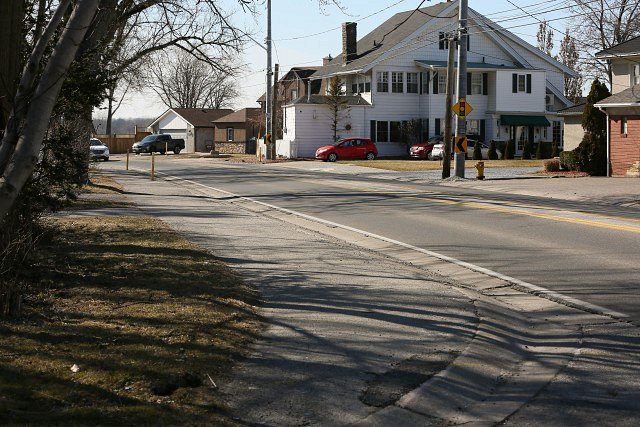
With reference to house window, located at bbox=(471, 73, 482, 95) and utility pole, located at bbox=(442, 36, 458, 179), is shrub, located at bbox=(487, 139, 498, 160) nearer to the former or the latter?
house window, located at bbox=(471, 73, 482, 95)

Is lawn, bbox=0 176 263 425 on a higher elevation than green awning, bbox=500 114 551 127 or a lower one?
lower

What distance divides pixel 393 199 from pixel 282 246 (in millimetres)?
9373

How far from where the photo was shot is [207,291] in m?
9.08

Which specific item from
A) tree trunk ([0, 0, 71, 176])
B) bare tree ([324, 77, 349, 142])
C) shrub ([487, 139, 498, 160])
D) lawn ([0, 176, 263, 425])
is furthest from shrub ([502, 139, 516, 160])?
tree trunk ([0, 0, 71, 176])

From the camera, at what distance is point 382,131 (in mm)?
60812

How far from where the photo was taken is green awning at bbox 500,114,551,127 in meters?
61.2

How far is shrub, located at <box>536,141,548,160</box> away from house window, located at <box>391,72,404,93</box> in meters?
11.1

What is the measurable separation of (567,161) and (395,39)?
2601 cm

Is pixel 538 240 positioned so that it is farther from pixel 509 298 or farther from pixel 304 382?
pixel 304 382

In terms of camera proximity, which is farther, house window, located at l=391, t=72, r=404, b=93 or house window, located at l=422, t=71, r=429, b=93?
house window, located at l=422, t=71, r=429, b=93

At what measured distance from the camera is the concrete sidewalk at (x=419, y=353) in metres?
5.65

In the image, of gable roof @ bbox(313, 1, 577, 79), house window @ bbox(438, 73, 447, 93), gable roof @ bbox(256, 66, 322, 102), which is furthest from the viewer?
gable roof @ bbox(256, 66, 322, 102)

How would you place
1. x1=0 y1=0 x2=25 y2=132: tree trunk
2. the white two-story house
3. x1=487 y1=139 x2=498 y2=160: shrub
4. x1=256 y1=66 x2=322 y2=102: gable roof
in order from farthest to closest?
1. x1=256 y1=66 x2=322 y2=102: gable roof
2. the white two-story house
3. x1=487 y1=139 x2=498 y2=160: shrub
4. x1=0 y1=0 x2=25 y2=132: tree trunk

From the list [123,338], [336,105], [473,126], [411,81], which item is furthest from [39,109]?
[473,126]
